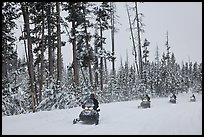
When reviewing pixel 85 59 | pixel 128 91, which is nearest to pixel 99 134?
pixel 85 59

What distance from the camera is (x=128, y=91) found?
5956 cm

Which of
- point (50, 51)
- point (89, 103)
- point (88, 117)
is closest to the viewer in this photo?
point (88, 117)

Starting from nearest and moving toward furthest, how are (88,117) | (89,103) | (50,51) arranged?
1. (88,117)
2. (89,103)
3. (50,51)

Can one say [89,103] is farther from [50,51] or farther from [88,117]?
[50,51]

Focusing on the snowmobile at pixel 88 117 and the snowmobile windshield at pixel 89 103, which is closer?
the snowmobile at pixel 88 117

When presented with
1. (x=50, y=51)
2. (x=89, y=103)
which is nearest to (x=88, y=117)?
(x=89, y=103)

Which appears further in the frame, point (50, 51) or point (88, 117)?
point (50, 51)

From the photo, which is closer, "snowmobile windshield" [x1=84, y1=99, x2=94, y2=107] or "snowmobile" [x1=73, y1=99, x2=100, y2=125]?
"snowmobile" [x1=73, y1=99, x2=100, y2=125]

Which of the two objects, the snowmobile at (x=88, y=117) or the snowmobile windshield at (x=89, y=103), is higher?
the snowmobile windshield at (x=89, y=103)

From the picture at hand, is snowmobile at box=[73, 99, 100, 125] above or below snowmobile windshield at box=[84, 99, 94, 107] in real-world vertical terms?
below

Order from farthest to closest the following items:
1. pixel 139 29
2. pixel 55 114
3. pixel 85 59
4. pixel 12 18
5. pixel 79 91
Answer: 1. pixel 139 29
2. pixel 85 59
3. pixel 79 91
4. pixel 12 18
5. pixel 55 114

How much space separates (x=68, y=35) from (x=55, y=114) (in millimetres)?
11284

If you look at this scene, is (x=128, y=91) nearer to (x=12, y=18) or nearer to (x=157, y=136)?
(x=12, y=18)

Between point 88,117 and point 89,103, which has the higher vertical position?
point 89,103
